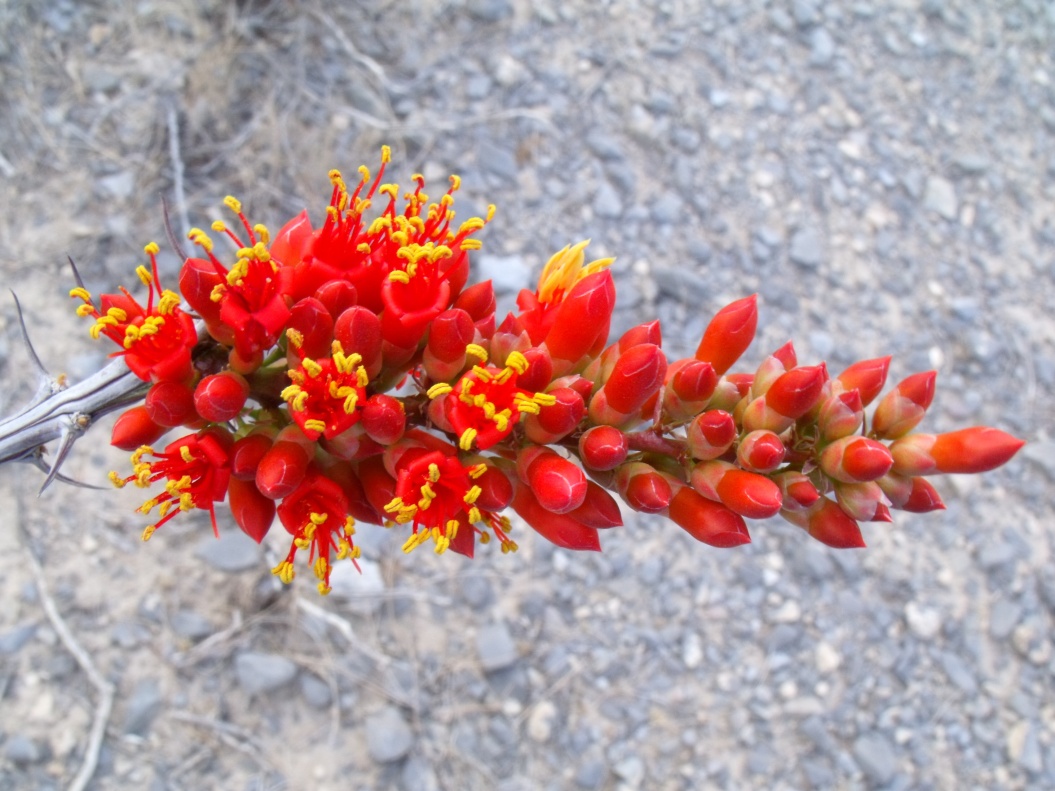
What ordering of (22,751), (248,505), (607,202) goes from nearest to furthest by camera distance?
(248,505)
(22,751)
(607,202)

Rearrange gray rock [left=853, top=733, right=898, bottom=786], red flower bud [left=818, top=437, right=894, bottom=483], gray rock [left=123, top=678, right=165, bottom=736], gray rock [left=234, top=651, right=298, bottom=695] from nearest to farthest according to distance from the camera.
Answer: red flower bud [left=818, top=437, right=894, bottom=483] → gray rock [left=123, top=678, right=165, bottom=736] → gray rock [left=234, top=651, right=298, bottom=695] → gray rock [left=853, top=733, right=898, bottom=786]

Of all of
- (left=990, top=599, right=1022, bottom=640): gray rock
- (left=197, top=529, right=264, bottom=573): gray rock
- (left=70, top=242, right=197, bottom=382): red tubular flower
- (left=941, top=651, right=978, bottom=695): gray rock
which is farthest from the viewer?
(left=990, top=599, right=1022, bottom=640): gray rock

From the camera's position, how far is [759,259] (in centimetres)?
619

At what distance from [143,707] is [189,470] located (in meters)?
2.84

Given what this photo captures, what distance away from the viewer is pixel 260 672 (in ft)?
14.1

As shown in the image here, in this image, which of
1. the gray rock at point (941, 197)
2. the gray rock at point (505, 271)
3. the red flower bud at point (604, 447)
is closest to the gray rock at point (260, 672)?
the gray rock at point (505, 271)

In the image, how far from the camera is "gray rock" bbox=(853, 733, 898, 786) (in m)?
4.91

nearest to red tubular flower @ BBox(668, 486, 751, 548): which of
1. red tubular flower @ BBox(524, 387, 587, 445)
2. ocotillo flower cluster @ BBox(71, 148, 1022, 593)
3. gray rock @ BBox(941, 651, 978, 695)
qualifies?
ocotillo flower cluster @ BBox(71, 148, 1022, 593)

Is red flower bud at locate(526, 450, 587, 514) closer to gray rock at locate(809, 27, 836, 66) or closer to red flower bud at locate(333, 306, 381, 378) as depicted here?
red flower bud at locate(333, 306, 381, 378)

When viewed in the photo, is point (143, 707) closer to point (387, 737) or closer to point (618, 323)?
point (387, 737)

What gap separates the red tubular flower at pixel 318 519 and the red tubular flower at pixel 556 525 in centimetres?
42

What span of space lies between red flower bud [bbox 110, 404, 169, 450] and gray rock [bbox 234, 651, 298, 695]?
273 cm

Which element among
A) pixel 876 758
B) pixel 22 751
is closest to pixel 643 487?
pixel 22 751

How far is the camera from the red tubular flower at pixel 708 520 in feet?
6.17
